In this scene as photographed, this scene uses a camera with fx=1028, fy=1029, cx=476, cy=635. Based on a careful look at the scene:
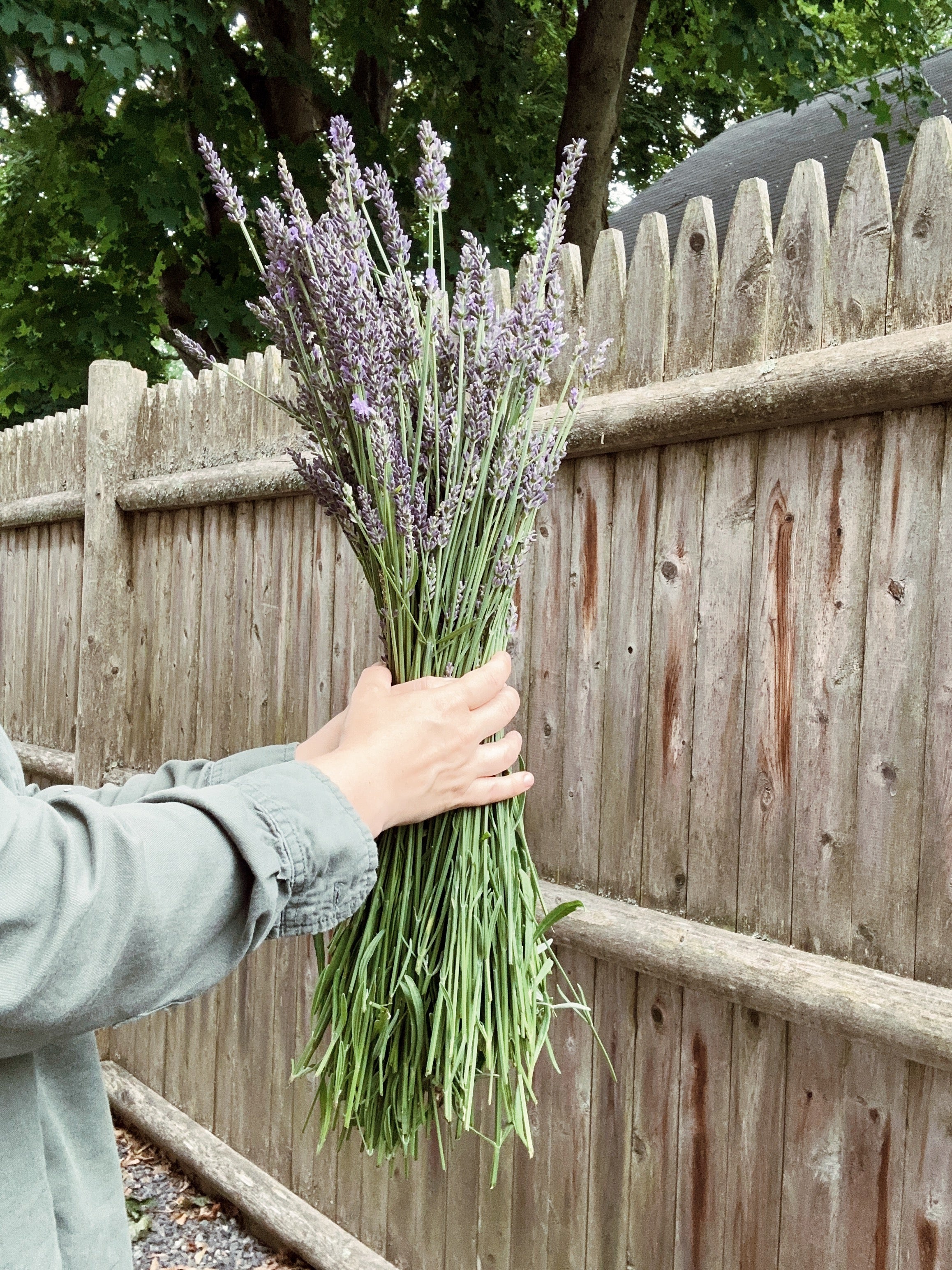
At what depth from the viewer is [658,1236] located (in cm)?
180

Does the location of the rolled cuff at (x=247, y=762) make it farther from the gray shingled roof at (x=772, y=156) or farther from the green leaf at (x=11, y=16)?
the green leaf at (x=11, y=16)

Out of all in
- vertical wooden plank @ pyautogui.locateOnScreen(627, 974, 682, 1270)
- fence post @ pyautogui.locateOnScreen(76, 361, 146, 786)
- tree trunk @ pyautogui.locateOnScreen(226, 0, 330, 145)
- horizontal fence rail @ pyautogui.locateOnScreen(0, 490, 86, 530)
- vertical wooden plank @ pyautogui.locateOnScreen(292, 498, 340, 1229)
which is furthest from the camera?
tree trunk @ pyautogui.locateOnScreen(226, 0, 330, 145)

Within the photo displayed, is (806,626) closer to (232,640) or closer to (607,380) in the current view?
(607,380)

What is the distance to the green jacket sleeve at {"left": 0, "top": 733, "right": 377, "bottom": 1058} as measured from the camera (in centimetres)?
73

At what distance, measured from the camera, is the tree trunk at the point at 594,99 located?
4691 mm

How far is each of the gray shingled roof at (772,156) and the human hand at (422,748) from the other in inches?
130

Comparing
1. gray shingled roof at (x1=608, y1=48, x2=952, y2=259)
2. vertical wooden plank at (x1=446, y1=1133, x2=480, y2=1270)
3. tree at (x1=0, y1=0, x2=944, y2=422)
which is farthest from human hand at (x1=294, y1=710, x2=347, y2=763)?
tree at (x1=0, y1=0, x2=944, y2=422)

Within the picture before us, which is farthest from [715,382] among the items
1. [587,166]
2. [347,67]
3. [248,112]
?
[347,67]

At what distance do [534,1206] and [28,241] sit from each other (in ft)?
20.8

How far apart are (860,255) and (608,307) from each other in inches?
19.6

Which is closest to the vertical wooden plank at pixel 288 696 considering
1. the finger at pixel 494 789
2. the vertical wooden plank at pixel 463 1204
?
the vertical wooden plank at pixel 463 1204

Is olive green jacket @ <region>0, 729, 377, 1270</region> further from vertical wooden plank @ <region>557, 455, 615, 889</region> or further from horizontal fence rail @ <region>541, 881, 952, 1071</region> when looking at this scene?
vertical wooden plank @ <region>557, 455, 615, 889</region>

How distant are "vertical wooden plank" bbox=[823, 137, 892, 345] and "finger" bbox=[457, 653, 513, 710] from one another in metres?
0.86

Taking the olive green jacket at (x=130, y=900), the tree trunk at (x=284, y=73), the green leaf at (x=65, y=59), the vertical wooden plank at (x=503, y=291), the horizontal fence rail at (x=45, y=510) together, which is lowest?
the olive green jacket at (x=130, y=900)
